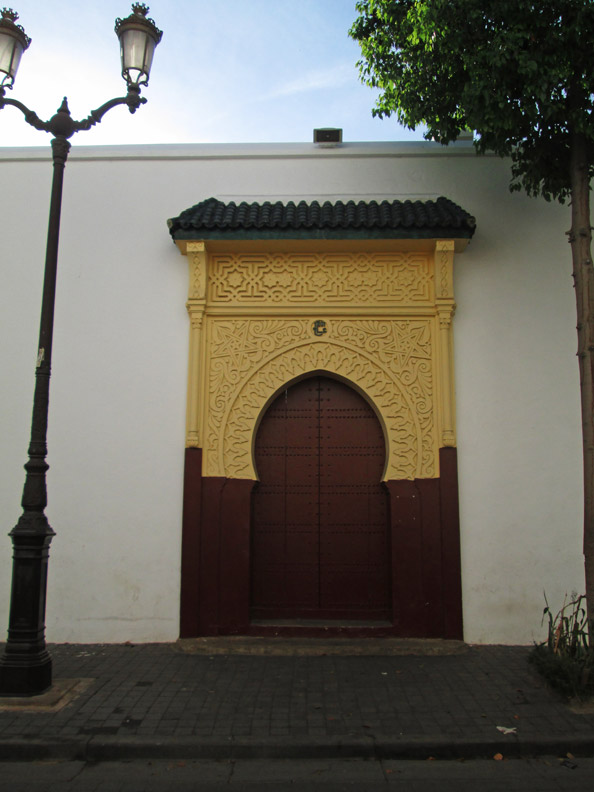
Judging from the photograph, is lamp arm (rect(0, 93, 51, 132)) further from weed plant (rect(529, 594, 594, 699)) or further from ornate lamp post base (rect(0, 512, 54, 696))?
weed plant (rect(529, 594, 594, 699))

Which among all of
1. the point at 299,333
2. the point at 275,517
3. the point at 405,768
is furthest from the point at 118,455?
the point at 405,768

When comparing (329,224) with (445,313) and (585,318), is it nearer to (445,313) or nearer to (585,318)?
(445,313)

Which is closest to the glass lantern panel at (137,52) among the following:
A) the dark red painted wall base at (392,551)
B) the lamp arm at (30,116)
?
the lamp arm at (30,116)

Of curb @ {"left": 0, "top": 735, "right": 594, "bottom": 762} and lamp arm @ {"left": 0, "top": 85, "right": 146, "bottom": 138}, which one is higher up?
lamp arm @ {"left": 0, "top": 85, "right": 146, "bottom": 138}

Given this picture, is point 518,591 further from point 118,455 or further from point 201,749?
point 118,455

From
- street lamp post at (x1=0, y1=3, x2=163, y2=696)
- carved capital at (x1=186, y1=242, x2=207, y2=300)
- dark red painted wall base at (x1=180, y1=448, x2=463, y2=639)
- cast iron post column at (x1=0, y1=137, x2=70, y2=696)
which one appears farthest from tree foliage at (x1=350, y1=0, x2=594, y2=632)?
cast iron post column at (x1=0, y1=137, x2=70, y2=696)

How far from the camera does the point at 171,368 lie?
682cm

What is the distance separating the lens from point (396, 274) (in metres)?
6.92

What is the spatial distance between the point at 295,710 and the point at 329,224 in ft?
15.2

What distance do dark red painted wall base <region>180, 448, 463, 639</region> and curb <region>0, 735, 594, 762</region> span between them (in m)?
2.14

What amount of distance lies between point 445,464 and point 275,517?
1981mm

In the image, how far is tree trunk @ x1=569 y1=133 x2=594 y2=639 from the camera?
509 centimetres

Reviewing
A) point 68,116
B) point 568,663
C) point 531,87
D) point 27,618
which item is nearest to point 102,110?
point 68,116

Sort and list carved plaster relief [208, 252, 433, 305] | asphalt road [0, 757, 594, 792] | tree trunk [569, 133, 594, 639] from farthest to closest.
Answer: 1. carved plaster relief [208, 252, 433, 305]
2. tree trunk [569, 133, 594, 639]
3. asphalt road [0, 757, 594, 792]
